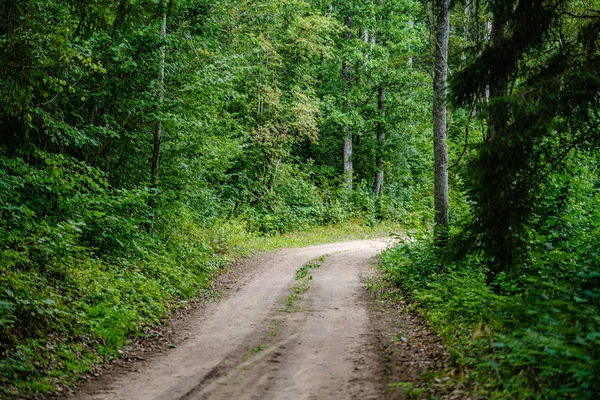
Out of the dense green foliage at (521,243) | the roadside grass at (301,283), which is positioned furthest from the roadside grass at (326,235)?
the dense green foliage at (521,243)

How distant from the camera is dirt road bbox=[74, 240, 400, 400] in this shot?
20.0ft

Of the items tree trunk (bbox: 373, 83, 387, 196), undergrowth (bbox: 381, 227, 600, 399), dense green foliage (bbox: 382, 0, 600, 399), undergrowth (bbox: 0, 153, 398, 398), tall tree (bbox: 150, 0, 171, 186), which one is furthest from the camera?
tree trunk (bbox: 373, 83, 387, 196)

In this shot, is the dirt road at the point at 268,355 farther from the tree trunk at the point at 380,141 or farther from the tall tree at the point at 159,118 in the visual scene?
the tree trunk at the point at 380,141

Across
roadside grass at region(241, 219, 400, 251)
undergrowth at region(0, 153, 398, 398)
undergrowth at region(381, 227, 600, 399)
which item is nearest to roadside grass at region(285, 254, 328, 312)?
undergrowth at region(0, 153, 398, 398)

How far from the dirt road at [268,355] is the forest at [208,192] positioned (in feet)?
3.31

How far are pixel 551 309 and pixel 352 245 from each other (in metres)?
16.1

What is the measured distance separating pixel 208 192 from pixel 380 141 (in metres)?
19.4

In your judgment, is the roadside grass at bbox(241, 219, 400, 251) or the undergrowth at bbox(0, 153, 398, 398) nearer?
the undergrowth at bbox(0, 153, 398, 398)

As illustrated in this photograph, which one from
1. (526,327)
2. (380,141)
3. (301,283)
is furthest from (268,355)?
(380,141)

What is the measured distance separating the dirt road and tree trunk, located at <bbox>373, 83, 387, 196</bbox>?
21591mm

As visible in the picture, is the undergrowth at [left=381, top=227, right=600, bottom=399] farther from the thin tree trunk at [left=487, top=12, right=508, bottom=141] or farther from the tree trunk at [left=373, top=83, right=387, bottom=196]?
the tree trunk at [left=373, top=83, right=387, bottom=196]

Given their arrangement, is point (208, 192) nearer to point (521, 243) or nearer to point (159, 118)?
point (159, 118)

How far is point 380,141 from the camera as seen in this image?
3350 cm

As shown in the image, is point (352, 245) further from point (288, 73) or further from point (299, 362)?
point (299, 362)
